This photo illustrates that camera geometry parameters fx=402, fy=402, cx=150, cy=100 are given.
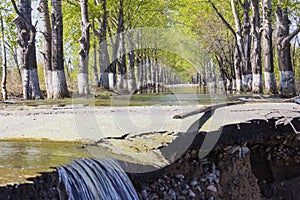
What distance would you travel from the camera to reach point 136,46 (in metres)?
37.0

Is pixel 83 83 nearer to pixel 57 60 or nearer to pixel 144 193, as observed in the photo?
pixel 57 60

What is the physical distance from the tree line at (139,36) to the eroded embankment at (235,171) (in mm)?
7807

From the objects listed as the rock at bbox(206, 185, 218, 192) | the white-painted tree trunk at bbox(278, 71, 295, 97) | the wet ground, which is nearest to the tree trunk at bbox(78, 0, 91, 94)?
the white-painted tree trunk at bbox(278, 71, 295, 97)

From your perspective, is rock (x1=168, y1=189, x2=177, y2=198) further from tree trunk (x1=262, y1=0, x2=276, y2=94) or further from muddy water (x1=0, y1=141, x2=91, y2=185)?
tree trunk (x1=262, y1=0, x2=276, y2=94)

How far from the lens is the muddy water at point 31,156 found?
2.76 meters

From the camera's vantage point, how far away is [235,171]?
5.95 meters

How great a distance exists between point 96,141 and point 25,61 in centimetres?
981

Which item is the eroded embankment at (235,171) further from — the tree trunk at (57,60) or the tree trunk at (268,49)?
the tree trunk at (268,49)

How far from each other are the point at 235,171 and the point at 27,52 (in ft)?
30.6

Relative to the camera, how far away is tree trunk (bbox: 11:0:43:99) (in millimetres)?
13246

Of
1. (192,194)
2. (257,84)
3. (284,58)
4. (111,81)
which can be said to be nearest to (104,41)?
(111,81)

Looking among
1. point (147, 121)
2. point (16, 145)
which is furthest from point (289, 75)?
point (16, 145)

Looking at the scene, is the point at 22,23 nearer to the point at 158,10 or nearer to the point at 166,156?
the point at 166,156

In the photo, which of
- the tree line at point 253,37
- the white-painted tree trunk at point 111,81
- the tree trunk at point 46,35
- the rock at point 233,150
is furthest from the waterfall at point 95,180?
the white-painted tree trunk at point 111,81
